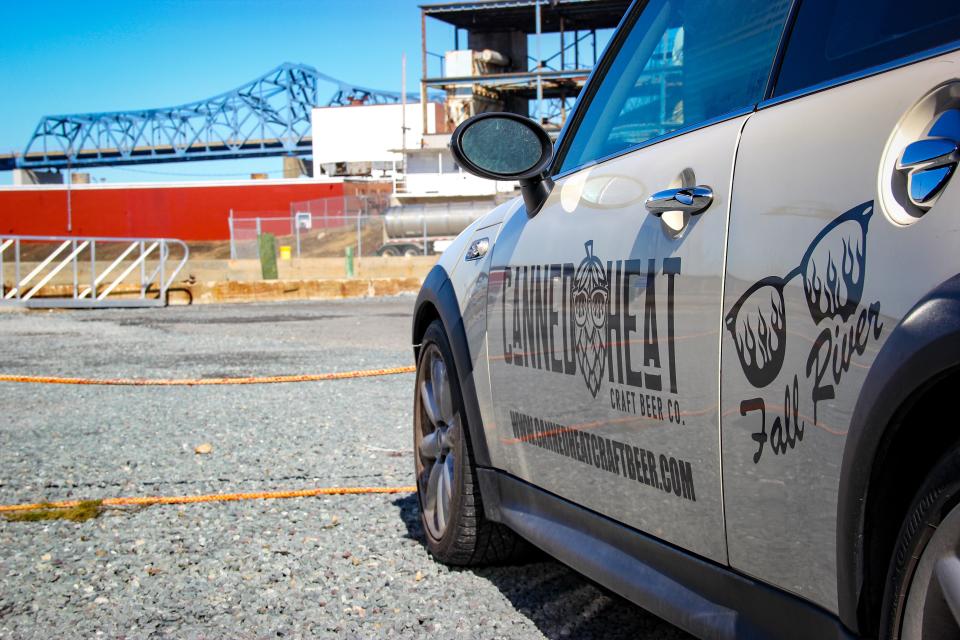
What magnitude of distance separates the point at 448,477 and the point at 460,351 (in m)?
0.47

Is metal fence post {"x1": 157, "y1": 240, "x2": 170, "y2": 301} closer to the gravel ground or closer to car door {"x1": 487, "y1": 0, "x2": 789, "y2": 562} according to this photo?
the gravel ground

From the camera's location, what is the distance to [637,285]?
7.52ft

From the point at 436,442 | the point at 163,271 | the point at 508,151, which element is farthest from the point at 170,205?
the point at 508,151

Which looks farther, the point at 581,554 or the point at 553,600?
the point at 553,600

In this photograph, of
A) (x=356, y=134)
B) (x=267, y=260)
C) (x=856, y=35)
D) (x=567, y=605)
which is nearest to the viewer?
(x=856, y=35)

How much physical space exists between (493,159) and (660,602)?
146 cm

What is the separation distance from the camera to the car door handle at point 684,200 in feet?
6.88

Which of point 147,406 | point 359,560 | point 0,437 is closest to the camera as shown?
point 359,560

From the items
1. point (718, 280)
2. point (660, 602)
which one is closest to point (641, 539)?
point (660, 602)

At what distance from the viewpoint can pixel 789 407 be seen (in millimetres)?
1755

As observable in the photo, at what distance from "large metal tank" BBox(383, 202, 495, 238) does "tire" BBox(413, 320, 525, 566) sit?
40.1m

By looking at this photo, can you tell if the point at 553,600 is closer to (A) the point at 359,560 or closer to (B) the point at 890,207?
(A) the point at 359,560

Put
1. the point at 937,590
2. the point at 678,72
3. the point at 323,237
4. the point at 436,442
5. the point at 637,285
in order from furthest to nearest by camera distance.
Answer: the point at 323,237, the point at 436,442, the point at 678,72, the point at 637,285, the point at 937,590

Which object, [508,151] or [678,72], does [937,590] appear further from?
[508,151]
